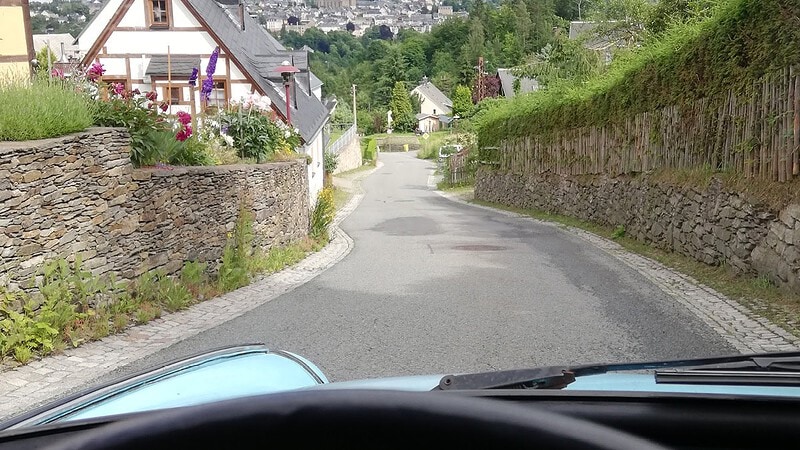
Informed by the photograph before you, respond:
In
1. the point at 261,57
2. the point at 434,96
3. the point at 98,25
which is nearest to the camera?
the point at 98,25

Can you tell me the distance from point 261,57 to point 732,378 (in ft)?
94.6

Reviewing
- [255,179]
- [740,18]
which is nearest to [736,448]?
[740,18]

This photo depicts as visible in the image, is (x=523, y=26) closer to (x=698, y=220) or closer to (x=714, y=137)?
(x=714, y=137)

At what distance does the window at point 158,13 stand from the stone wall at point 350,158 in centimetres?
2770

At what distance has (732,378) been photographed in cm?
206

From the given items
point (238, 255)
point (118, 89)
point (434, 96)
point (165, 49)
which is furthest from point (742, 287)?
point (434, 96)

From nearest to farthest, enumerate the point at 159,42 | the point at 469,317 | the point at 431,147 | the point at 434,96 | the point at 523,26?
the point at 469,317 < the point at 159,42 < the point at 431,147 < the point at 523,26 < the point at 434,96

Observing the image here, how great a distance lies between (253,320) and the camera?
799 centimetres

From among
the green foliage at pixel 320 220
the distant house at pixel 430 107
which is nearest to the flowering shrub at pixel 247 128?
the green foliage at pixel 320 220

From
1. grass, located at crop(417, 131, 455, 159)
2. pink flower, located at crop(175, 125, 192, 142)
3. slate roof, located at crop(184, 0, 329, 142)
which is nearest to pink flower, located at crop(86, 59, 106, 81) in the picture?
pink flower, located at crop(175, 125, 192, 142)

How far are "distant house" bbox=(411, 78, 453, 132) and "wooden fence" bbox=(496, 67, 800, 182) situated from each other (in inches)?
3575

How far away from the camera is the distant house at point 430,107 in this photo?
109 meters

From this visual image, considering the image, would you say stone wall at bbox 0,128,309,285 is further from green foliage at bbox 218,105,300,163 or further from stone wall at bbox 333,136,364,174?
stone wall at bbox 333,136,364,174

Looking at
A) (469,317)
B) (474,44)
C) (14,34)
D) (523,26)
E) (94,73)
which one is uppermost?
(523,26)
